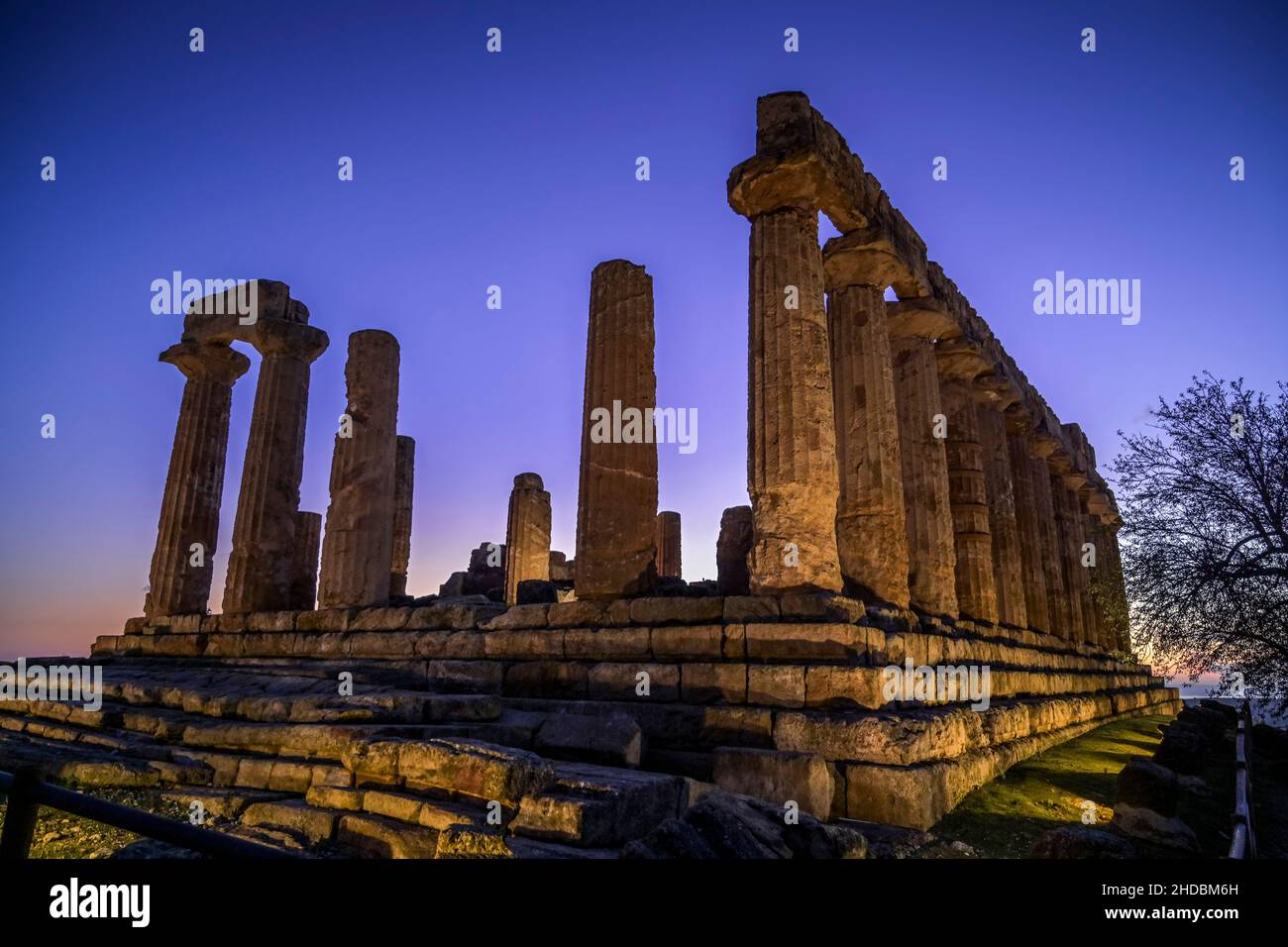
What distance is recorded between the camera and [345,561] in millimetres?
12492

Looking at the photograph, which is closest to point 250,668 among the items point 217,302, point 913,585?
point 217,302

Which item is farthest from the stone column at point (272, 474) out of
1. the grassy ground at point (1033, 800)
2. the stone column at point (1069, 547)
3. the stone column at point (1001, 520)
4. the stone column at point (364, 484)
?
the stone column at point (1069, 547)

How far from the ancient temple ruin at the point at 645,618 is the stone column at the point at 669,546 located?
10.4 meters

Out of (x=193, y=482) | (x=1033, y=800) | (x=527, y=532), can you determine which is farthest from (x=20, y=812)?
(x=527, y=532)

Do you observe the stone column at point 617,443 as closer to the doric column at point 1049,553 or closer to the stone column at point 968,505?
the stone column at point 968,505

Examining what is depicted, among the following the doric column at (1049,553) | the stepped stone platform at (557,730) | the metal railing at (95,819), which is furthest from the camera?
the doric column at (1049,553)

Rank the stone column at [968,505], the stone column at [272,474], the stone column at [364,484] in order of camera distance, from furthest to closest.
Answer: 1. the stone column at [968,505]
2. the stone column at [272,474]
3. the stone column at [364,484]

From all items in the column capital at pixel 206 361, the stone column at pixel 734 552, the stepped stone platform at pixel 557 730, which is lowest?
the stepped stone platform at pixel 557 730

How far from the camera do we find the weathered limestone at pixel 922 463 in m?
12.0

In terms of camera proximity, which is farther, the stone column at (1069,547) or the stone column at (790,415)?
the stone column at (1069,547)

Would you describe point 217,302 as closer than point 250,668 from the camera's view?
No

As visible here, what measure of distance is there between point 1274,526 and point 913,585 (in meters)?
7.22

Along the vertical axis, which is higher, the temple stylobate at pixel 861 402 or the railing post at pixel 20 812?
the temple stylobate at pixel 861 402
